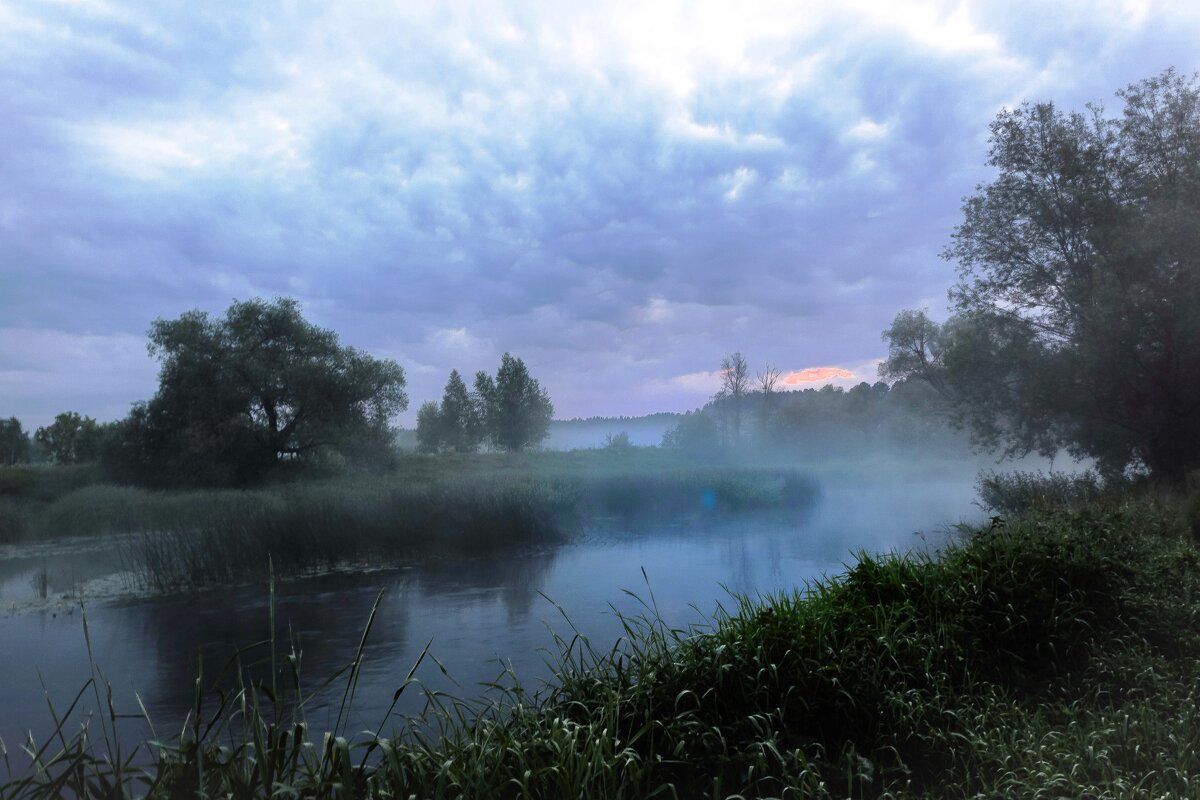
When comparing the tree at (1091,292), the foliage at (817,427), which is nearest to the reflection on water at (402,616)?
the tree at (1091,292)

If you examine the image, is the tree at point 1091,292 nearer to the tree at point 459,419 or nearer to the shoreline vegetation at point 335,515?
the shoreline vegetation at point 335,515

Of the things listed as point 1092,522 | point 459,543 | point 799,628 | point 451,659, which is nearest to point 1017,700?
point 799,628

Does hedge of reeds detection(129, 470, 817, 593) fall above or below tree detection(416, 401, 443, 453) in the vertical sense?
below

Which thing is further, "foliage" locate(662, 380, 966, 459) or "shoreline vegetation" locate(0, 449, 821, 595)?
"foliage" locate(662, 380, 966, 459)

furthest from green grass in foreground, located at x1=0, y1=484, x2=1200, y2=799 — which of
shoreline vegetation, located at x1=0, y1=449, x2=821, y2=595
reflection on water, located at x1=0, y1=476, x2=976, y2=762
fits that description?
shoreline vegetation, located at x1=0, y1=449, x2=821, y2=595

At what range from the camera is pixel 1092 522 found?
632 cm

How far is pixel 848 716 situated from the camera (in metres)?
3.51

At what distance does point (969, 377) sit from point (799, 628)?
14.2 metres

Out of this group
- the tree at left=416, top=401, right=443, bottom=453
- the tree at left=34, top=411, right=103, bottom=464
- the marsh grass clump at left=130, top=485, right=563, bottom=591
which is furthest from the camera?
the tree at left=416, top=401, right=443, bottom=453

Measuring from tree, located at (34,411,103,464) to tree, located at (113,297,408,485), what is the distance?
70 cm

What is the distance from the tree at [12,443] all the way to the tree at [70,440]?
65cm

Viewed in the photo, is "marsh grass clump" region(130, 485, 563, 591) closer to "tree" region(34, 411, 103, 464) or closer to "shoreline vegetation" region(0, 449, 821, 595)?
Answer: "shoreline vegetation" region(0, 449, 821, 595)

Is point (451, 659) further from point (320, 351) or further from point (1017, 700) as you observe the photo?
point (320, 351)

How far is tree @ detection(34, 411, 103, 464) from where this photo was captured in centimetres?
1825
